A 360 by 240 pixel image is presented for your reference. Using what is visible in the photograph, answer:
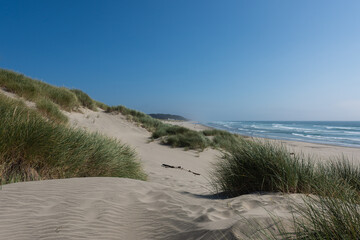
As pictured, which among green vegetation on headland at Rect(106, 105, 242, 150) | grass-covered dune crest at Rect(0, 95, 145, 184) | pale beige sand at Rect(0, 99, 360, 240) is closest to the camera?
pale beige sand at Rect(0, 99, 360, 240)

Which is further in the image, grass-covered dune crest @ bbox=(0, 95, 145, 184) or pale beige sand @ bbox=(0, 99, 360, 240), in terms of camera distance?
grass-covered dune crest @ bbox=(0, 95, 145, 184)

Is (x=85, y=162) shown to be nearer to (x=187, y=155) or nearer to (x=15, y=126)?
(x=15, y=126)

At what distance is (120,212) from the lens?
236 cm

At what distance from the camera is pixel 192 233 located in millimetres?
1757

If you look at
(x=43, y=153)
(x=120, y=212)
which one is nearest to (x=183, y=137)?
(x=43, y=153)

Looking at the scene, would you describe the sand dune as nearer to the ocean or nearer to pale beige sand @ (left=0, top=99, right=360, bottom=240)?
pale beige sand @ (left=0, top=99, right=360, bottom=240)

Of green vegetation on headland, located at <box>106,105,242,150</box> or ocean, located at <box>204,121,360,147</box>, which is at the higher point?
green vegetation on headland, located at <box>106,105,242,150</box>

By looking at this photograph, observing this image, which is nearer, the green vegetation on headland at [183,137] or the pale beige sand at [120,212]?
the pale beige sand at [120,212]

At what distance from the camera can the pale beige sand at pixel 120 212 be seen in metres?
1.84

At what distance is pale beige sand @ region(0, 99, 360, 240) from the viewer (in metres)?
1.84

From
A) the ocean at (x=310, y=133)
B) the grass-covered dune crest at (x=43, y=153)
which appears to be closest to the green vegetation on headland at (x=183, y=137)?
the ocean at (x=310, y=133)

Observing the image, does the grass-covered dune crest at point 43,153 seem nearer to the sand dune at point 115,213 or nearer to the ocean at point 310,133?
the sand dune at point 115,213

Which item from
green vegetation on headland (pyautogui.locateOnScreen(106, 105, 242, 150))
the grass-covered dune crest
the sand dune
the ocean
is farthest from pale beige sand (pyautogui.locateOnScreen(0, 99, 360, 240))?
green vegetation on headland (pyautogui.locateOnScreen(106, 105, 242, 150))

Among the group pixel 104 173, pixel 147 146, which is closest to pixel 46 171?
pixel 104 173
